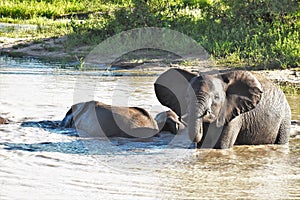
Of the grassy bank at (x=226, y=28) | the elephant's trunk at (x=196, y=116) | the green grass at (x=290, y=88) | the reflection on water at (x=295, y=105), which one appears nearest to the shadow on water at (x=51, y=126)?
the elephant's trunk at (x=196, y=116)

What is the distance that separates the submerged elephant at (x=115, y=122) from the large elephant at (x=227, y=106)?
50 cm

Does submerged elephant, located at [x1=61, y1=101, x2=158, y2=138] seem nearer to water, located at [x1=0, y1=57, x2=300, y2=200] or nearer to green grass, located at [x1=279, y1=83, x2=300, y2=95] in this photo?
water, located at [x1=0, y1=57, x2=300, y2=200]

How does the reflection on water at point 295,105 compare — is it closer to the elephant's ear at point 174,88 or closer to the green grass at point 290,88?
the green grass at point 290,88

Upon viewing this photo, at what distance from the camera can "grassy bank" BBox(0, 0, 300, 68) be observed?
16516 mm

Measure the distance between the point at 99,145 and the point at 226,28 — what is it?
10183 mm

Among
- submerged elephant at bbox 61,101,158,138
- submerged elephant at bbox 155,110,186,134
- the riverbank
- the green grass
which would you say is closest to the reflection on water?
the green grass

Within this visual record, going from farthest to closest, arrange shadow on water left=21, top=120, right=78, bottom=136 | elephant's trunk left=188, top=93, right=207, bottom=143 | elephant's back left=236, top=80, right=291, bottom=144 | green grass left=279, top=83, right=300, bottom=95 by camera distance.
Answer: green grass left=279, top=83, right=300, bottom=95
shadow on water left=21, top=120, right=78, bottom=136
elephant's back left=236, top=80, right=291, bottom=144
elephant's trunk left=188, top=93, right=207, bottom=143

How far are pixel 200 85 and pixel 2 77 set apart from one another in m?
7.90

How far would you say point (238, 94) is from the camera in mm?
8836

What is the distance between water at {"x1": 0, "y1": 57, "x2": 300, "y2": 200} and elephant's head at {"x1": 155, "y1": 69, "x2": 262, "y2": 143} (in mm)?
485

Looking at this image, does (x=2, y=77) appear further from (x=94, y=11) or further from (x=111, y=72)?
(x=94, y=11)

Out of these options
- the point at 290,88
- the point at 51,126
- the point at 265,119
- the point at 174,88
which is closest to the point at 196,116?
the point at 174,88

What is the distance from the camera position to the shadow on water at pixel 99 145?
8.92 m

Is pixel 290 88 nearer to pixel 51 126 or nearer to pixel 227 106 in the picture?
pixel 51 126
